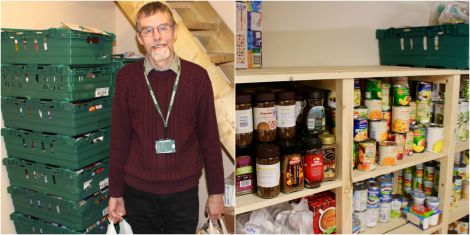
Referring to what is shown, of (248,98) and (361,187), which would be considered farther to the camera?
(361,187)

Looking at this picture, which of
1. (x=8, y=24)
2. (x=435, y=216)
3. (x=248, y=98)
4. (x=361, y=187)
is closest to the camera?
(x=248, y=98)

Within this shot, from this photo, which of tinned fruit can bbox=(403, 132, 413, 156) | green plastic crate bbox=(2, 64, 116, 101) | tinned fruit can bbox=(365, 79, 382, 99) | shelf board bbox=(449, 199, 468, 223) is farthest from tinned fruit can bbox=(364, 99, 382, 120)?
green plastic crate bbox=(2, 64, 116, 101)

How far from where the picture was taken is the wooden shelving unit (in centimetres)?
137

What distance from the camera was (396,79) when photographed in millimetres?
1814

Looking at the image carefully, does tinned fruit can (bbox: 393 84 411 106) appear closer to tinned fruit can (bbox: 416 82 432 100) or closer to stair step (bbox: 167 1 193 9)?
tinned fruit can (bbox: 416 82 432 100)

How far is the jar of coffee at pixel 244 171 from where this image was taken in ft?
4.56

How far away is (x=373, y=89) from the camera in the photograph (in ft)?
5.59

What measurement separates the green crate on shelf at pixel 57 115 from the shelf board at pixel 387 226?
4.29ft

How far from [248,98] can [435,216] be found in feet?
4.09

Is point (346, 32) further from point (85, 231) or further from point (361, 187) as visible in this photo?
point (85, 231)

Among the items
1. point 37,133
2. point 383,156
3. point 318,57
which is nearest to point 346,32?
point 318,57

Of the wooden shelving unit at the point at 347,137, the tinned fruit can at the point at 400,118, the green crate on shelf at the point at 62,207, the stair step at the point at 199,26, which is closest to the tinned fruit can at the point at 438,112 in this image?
the wooden shelving unit at the point at 347,137

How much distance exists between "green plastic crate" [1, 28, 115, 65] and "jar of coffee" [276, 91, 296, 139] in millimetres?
800

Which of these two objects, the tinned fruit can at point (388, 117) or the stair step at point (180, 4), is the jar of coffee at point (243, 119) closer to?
the tinned fruit can at point (388, 117)
